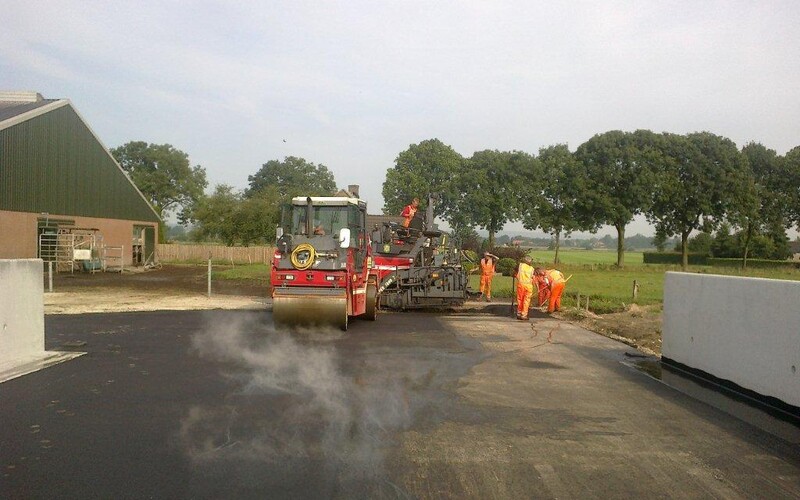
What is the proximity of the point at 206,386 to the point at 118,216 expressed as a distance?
34.9 m

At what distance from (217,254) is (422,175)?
25.0 meters

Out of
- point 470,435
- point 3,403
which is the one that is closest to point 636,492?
point 470,435

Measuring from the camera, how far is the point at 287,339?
11.6m

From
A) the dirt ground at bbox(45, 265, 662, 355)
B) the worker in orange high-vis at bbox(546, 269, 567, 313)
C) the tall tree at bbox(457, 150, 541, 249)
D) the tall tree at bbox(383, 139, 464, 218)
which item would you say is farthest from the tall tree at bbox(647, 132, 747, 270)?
the worker in orange high-vis at bbox(546, 269, 567, 313)

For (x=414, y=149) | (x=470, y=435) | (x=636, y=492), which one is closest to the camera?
(x=636, y=492)

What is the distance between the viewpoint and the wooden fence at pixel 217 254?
167 feet

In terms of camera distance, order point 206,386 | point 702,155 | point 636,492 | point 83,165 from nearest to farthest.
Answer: point 636,492, point 206,386, point 83,165, point 702,155

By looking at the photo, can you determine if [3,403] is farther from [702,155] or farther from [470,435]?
[702,155]

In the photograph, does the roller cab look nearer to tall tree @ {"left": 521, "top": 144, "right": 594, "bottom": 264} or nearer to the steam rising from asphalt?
the steam rising from asphalt

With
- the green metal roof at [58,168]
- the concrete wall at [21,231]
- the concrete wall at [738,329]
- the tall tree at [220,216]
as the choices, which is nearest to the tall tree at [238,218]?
the tall tree at [220,216]

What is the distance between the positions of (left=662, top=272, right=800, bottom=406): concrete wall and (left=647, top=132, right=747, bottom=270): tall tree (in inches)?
1853

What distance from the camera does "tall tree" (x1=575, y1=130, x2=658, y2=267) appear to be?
173 ft

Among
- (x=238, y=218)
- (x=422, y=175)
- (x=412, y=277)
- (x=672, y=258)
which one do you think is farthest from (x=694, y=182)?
(x=412, y=277)

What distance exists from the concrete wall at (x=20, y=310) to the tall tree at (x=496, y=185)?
5541 cm
